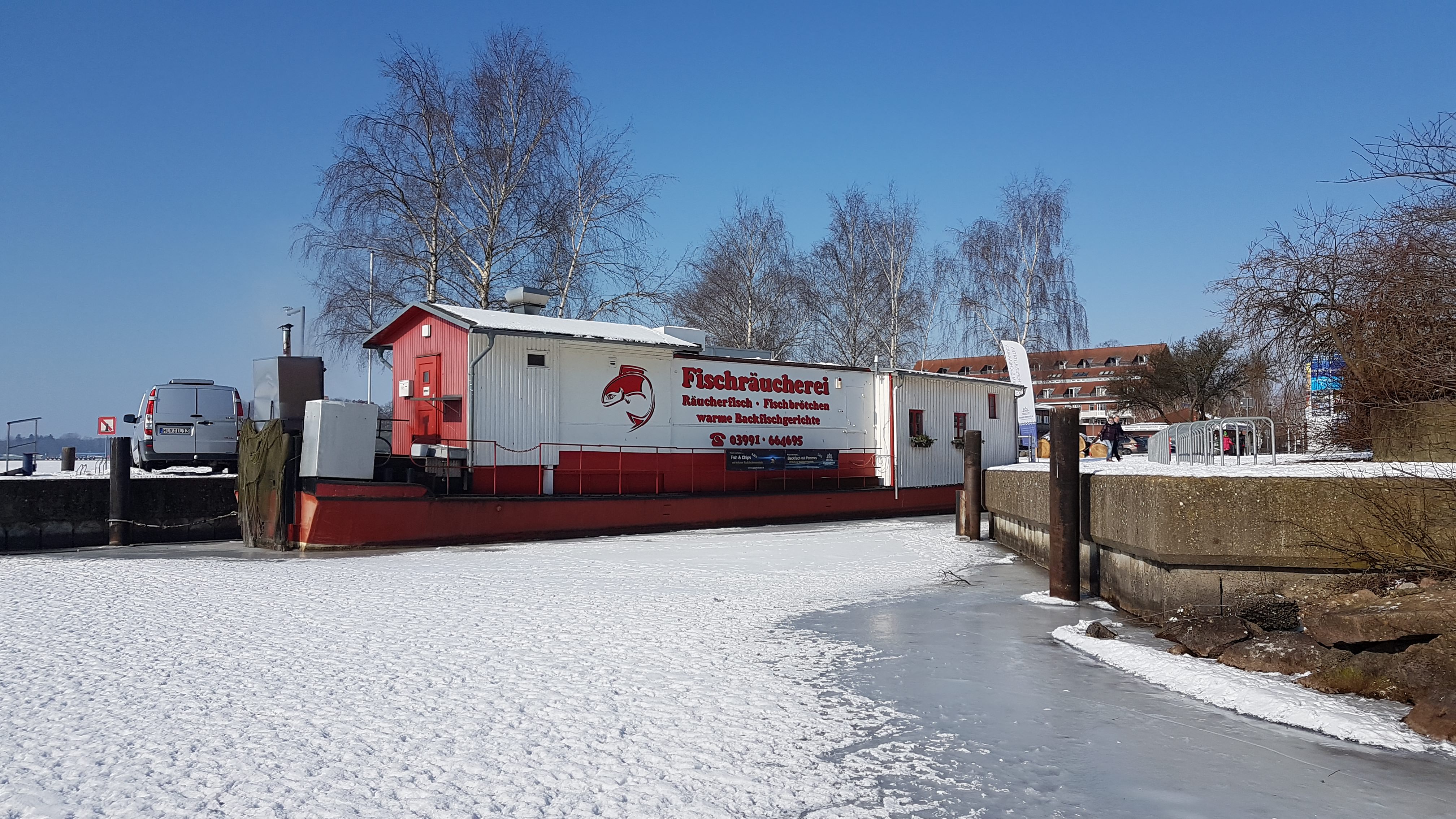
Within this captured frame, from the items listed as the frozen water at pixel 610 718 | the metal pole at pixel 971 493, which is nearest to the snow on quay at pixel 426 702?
the frozen water at pixel 610 718

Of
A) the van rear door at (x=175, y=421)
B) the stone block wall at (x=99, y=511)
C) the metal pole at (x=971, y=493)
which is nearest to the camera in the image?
the stone block wall at (x=99, y=511)

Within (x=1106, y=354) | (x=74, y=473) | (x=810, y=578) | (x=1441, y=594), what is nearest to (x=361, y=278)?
(x=74, y=473)

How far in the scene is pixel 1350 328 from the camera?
348 inches

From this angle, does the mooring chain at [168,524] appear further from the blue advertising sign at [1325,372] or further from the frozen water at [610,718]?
the blue advertising sign at [1325,372]

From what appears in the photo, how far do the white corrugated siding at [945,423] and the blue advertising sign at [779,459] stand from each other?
2051mm

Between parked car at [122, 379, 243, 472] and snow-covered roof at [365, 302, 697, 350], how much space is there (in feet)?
14.6

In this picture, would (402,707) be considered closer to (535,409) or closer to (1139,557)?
(1139,557)

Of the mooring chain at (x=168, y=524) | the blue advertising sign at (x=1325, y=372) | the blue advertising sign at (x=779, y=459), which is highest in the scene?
the blue advertising sign at (x=1325, y=372)

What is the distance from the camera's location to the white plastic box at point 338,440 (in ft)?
48.4

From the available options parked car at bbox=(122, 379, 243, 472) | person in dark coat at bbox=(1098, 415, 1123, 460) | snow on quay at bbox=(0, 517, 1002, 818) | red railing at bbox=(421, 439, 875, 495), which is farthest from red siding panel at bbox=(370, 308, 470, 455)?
person in dark coat at bbox=(1098, 415, 1123, 460)

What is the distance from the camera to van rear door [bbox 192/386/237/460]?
2017 cm

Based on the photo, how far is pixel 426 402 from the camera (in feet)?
57.7

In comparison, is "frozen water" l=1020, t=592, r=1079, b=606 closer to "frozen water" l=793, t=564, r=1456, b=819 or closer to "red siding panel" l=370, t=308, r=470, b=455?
"frozen water" l=793, t=564, r=1456, b=819

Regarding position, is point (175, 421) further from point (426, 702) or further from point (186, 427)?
point (426, 702)
